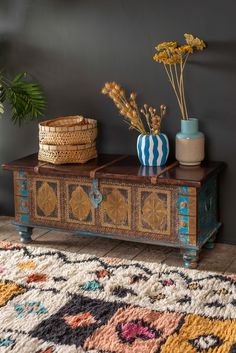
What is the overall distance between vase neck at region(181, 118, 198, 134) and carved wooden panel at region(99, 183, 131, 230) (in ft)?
1.64

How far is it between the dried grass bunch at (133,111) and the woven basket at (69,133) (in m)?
0.23

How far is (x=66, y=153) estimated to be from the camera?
4164 millimetres

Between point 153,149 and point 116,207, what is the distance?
0.42m

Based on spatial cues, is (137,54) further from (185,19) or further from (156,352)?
(156,352)

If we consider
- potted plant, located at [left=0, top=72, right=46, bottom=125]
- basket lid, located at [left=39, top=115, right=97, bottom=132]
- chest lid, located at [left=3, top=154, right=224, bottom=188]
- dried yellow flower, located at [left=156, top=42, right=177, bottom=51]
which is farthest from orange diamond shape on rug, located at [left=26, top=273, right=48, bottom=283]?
dried yellow flower, located at [left=156, top=42, right=177, bottom=51]

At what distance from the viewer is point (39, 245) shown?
4297 mm

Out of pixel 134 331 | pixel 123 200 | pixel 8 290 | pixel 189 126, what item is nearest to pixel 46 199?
pixel 123 200

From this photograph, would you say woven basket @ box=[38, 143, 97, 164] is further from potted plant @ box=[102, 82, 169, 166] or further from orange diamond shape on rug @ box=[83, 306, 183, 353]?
orange diamond shape on rug @ box=[83, 306, 183, 353]

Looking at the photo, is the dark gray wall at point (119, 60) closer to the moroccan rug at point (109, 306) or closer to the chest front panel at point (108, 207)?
the chest front panel at point (108, 207)

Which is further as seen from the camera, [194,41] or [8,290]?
[194,41]

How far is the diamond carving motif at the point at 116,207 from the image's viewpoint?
4.01 m

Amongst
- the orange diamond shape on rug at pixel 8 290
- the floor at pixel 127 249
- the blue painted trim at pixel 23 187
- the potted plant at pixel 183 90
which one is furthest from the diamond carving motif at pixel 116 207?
the orange diamond shape on rug at pixel 8 290

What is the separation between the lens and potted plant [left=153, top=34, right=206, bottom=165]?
156 inches

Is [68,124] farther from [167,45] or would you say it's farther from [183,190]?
[183,190]
